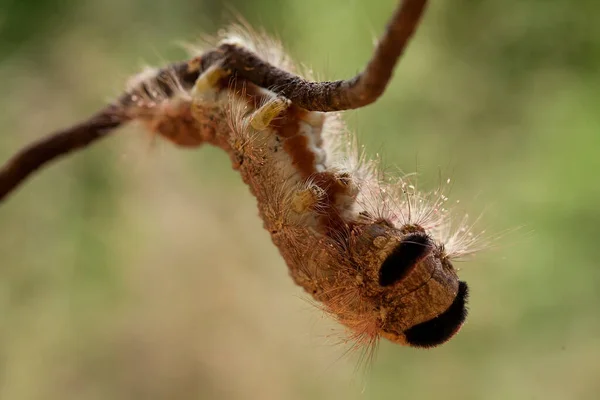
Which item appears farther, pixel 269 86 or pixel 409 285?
pixel 269 86

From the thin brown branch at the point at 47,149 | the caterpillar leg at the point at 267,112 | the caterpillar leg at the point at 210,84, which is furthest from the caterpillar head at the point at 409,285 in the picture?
the thin brown branch at the point at 47,149

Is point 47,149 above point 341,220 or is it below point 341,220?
above

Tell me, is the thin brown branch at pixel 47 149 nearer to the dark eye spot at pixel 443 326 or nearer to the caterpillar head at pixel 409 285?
the caterpillar head at pixel 409 285

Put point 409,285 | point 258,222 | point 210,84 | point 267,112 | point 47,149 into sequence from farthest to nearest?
point 258,222 < point 47,149 < point 210,84 < point 267,112 < point 409,285

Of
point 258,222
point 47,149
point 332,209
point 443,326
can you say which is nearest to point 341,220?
point 332,209

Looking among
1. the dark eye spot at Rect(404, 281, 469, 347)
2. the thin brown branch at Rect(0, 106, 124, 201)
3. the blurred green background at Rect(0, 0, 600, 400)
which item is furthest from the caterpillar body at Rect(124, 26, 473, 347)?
the blurred green background at Rect(0, 0, 600, 400)

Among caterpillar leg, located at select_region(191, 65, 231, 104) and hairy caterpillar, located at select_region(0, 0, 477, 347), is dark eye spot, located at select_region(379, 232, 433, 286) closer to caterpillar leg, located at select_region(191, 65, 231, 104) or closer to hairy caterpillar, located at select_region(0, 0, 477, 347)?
hairy caterpillar, located at select_region(0, 0, 477, 347)

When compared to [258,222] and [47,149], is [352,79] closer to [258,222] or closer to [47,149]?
[47,149]
